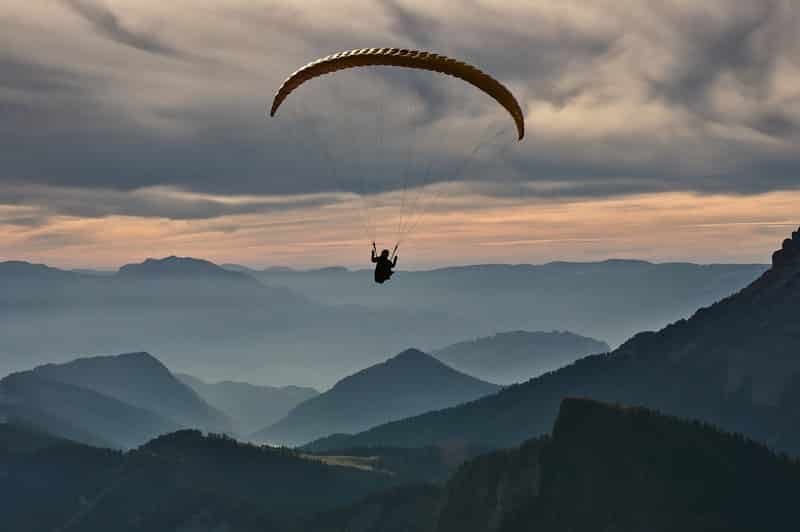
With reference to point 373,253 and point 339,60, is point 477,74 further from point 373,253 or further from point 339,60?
point 373,253

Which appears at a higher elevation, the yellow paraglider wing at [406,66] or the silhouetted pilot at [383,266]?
the yellow paraglider wing at [406,66]

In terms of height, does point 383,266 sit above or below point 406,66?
below

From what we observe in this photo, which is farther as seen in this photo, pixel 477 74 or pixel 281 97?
pixel 281 97

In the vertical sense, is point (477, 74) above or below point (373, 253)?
above

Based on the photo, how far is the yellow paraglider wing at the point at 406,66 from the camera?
252 ft

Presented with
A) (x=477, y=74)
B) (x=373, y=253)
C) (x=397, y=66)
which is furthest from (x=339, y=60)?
(x=373, y=253)

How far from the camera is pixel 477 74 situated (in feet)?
262

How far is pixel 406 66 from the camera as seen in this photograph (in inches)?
3024

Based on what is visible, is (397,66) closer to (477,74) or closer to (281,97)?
(477,74)

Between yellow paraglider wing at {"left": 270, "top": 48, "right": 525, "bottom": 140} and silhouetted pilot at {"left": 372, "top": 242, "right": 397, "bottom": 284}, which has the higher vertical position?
yellow paraglider wing at {"left": 270, "top": 48, "right": 525, "bottom": 140}

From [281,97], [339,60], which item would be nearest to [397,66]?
[339,60]

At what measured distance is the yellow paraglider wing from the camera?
76.7 metres

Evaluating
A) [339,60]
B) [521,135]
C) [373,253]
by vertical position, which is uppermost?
[339,60]

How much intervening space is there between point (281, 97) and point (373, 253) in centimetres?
1724
